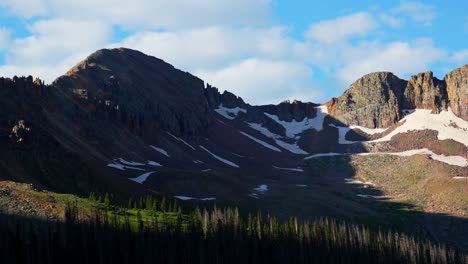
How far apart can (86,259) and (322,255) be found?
46239mm

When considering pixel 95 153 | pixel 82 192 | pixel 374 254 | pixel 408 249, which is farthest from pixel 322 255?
pixel 95 153

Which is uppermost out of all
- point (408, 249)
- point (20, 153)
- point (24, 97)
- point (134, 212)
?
point (24, 97)

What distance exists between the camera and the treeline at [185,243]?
75.7m

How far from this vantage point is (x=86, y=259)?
77625 millimetres

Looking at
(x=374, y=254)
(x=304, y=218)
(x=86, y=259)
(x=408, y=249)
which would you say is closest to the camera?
(x=86, y=259)

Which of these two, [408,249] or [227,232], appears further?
[408,249]

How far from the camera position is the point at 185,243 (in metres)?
90.9

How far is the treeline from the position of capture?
248ft

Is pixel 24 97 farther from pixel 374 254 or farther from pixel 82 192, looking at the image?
pixel 374 254

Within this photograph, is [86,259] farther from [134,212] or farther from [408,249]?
[408,249]

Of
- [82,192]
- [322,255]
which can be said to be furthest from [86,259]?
[82,192]

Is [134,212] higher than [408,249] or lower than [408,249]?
higher

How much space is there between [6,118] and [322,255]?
9461 cm

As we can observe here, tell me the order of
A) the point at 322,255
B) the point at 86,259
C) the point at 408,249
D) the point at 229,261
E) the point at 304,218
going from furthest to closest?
the point at 304,218 < the point at 408,249 < the point at 322,255 < the point at 229,261 < the point at 86,259
